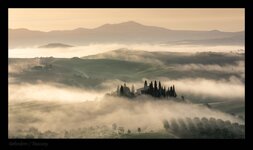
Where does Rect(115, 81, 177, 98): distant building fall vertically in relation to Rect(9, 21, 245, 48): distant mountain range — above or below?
below

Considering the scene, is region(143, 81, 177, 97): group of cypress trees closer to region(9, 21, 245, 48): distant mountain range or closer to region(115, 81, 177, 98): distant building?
region(115, 81, 177, 98): distant building

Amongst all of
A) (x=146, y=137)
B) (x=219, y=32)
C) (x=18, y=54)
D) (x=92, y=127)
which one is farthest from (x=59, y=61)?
(x=219, y=32)

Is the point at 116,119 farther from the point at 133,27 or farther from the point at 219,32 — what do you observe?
the point at 219,32

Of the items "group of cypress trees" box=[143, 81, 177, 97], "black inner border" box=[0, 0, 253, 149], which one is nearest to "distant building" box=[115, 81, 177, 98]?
"group of cypress trees" box=[143, 81, 177, 97]

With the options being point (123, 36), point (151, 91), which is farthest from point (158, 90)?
point (123, 36)
